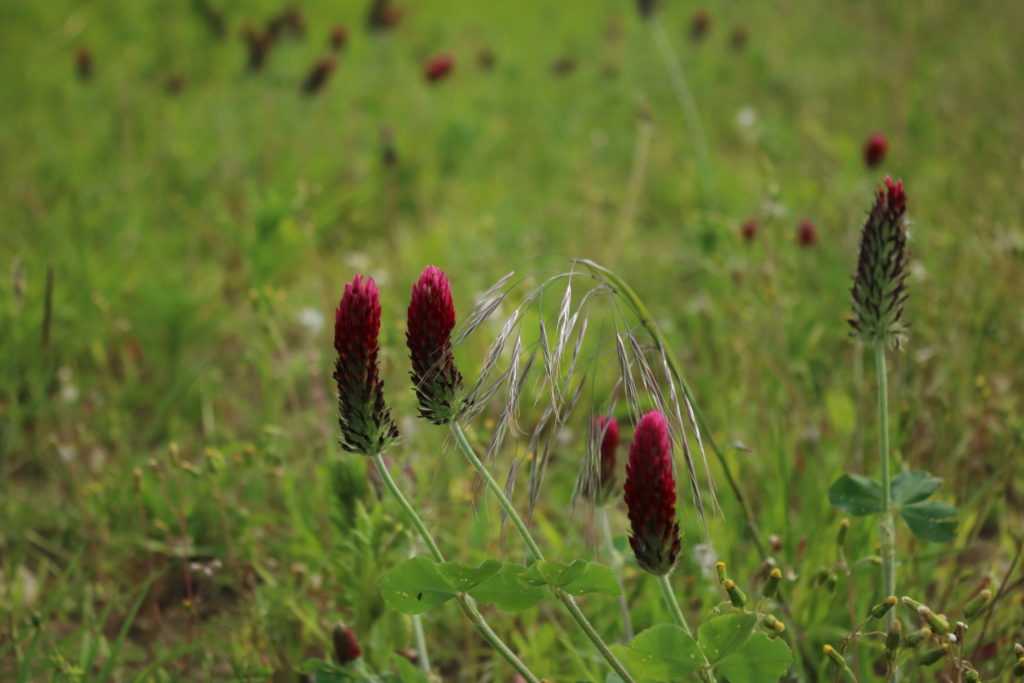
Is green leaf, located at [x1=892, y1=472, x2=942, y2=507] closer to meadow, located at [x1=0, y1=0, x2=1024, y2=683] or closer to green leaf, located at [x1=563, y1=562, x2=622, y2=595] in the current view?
meadow, located at [x1=0, y1=0, x2=1024, y2=683]

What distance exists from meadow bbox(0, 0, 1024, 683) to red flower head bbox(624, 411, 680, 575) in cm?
8

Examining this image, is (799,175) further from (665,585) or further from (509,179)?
(665,585)

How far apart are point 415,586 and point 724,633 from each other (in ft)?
1.44

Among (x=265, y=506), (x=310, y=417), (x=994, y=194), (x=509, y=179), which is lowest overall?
(x=265, y=506)

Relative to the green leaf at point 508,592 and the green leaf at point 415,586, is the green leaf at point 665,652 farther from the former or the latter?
the green leaf at point 415,586

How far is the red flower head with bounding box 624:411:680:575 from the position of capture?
1191 mm

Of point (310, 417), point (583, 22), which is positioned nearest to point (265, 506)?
point (310, 417)

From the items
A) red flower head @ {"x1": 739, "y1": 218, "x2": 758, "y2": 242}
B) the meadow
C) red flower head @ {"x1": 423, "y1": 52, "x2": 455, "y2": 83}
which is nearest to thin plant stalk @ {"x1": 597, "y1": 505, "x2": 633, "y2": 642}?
the meadow

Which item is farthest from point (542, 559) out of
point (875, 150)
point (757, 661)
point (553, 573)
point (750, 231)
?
point (875, 150)

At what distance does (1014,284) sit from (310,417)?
2.18 m

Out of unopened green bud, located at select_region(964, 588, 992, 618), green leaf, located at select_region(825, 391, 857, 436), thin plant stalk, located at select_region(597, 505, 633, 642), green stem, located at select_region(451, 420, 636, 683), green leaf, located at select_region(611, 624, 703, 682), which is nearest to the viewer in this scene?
green stem, located at select_region(451, 420, 636, 683)

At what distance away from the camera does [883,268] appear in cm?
139

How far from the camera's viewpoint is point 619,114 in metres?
6.19

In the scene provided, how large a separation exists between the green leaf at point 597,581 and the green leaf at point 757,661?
0.19m
